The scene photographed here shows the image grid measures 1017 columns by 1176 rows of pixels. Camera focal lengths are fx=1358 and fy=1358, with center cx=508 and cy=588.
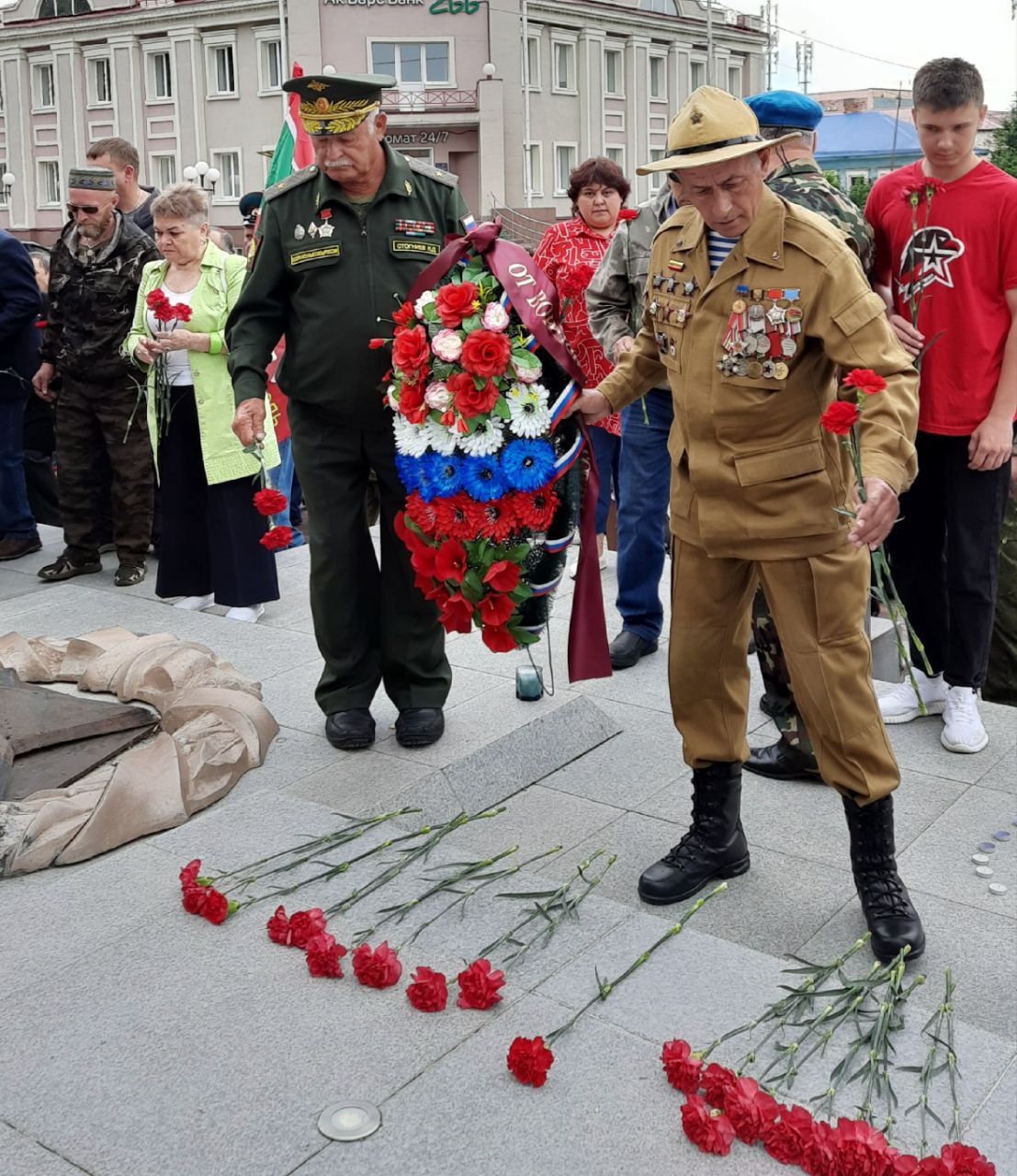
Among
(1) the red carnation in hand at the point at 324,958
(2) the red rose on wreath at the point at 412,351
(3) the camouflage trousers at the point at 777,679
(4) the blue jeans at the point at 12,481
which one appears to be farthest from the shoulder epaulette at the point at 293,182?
(4) the blue jeans at the point at 12,481

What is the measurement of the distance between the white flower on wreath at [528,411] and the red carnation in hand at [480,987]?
149 centimetres

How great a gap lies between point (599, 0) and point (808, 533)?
4239cm

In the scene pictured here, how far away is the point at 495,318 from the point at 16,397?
5.09 meters

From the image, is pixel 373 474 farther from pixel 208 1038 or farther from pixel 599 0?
pixel 599 0

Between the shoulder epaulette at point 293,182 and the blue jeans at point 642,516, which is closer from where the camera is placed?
the shoulder epaulette at point 293,182

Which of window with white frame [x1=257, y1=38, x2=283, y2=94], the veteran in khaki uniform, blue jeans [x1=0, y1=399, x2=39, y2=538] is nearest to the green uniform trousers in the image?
the veteran in khaki uniform

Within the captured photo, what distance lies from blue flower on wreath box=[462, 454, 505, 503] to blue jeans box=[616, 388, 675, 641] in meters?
1.97

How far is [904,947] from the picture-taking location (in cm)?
318

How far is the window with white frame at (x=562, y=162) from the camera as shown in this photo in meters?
41.2

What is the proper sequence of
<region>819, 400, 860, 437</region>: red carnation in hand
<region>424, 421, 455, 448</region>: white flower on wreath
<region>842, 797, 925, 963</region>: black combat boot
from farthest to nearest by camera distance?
<region>424, 421, 455, 448</region>: white flower on wreath, <region>842, 797, 925, 963</region>: black combat boot, <region>819, 400, 860, 437</region>: red carnation in hand

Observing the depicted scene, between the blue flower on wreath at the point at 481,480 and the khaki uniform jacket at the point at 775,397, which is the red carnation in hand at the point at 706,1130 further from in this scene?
the blue flower on wreath at the point at 481,480

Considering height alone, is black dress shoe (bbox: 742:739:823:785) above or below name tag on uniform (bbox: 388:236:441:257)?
below

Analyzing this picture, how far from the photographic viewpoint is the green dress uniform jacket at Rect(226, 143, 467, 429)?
442 cm

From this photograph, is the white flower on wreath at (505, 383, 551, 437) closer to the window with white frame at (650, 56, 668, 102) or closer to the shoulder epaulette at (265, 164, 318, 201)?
the shoulder epaulette at (265, 164, 318, 201)
